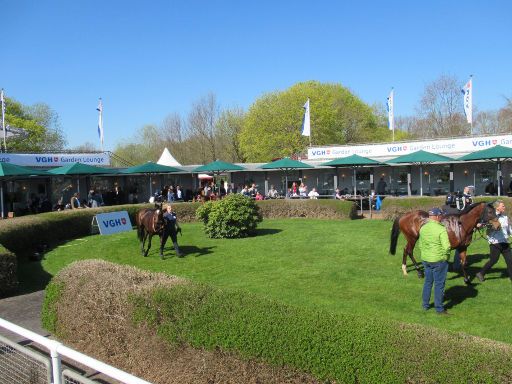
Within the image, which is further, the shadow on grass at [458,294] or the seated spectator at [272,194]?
the seated spectator at [272,194]

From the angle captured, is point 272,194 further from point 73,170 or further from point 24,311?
point 24,311

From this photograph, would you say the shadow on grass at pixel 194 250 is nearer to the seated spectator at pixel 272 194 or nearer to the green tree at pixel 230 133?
the seated spectator at pixel 272 194

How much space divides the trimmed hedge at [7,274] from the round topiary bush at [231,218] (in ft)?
24.6

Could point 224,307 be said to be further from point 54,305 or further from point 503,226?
point 503,226

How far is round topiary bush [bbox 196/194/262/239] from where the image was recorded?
16016 mm

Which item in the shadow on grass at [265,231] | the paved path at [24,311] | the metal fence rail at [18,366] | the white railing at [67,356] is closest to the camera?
the white railing at [67,356]

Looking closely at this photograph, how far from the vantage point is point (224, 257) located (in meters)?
12.6

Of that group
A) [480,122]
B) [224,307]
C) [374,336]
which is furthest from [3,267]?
[480,122]

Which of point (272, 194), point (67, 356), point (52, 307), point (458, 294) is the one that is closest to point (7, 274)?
point (52, 307)

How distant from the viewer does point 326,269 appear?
10609mm

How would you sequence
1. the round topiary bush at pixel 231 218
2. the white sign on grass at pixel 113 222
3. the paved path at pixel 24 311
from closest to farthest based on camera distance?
the paved path at pixel 24 311, the round topiary bush at pixel 231 218, the white sign on grass at pixel 113 222

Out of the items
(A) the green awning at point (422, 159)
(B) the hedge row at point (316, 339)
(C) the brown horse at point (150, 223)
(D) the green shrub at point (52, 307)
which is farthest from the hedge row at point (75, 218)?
(B) the hedge row at point (316, 339)

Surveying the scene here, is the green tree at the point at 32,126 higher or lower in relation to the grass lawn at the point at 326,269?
higher

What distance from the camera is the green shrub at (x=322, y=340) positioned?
11.3ft
